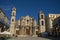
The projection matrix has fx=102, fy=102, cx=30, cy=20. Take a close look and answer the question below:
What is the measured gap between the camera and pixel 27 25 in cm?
4234

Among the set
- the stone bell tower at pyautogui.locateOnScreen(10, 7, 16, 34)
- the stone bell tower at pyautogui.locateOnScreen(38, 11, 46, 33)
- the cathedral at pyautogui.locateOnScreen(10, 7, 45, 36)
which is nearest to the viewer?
the stone bell tower at pyautogui.locateOnScreen(10, 7, 16, 34)

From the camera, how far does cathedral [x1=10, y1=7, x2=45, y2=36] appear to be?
41.1 m

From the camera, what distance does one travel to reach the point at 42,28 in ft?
133

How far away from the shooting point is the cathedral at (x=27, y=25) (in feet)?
135

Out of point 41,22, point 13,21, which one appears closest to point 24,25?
point 13,21

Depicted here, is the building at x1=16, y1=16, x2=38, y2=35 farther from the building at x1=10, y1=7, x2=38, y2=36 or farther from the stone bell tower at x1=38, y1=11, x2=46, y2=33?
the stone bell tower at x1=38, y1=11, x2=46, y2=33

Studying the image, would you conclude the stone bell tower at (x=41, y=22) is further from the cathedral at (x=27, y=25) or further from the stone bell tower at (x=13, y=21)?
the stone bell tower at (x=13, y=21)

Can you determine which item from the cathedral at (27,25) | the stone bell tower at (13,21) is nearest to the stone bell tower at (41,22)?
the cathedral at (27,25)

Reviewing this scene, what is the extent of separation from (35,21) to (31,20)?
1.77 m

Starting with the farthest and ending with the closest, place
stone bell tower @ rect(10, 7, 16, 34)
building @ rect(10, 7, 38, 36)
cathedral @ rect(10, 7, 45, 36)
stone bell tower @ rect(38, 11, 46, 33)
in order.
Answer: building @ rect(10, 7, 38, 36)
cathedral @ rect(10, 7, 45, 36)
stone bell tower @ rect(38, 11, 46, 33)
stone bell tower @ rect(10, 7, 16, 34)

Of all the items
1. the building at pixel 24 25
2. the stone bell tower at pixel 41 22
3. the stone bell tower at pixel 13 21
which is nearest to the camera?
the stone bell tower at pixel 13 21

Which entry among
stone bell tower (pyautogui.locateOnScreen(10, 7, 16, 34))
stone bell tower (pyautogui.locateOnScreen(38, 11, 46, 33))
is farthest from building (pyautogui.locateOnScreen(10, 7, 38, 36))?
stone bell tower (pyautogui.locateOnScreen(38, 11, 46, 33))

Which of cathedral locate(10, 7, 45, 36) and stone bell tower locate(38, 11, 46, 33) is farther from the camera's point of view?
cathedral locate(10, 7, 45, 36)

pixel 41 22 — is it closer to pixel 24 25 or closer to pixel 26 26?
pixel 26 26
